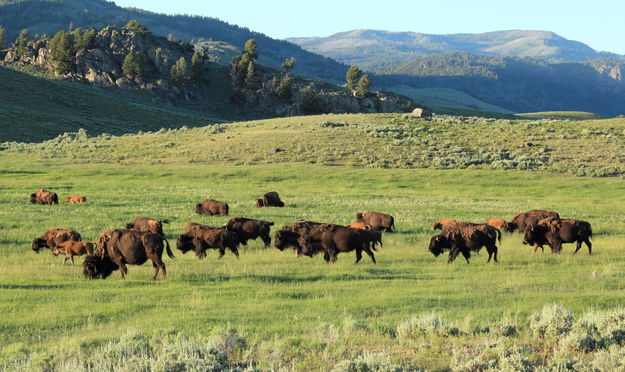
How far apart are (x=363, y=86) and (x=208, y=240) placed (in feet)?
440

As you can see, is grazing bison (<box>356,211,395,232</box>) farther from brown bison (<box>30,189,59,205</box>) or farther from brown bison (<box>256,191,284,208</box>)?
brown bison (<box>30,189,59,205</box>)

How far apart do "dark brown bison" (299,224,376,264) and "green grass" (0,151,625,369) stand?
43 centimetres

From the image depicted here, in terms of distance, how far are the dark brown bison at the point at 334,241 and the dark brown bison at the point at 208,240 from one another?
2.20 metres

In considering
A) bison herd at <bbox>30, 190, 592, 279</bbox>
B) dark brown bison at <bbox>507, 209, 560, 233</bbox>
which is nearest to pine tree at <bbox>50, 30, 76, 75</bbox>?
bison herd at <bbox>30, 190, 592, 279</bbox>

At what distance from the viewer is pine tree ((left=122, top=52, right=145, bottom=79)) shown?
14481 centimetres

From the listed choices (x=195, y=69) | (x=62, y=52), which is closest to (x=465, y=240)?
(x=62, y=52)

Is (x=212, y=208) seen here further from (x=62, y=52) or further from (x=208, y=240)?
(x=62, y=52)

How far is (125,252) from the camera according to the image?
14758 millimetres

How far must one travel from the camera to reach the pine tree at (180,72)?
14988cm

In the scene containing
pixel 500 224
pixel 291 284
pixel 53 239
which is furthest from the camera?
pixel 500 224

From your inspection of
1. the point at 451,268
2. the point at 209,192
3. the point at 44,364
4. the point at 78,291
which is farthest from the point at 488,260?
the point at 209,192

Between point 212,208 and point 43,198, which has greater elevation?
point 212,208

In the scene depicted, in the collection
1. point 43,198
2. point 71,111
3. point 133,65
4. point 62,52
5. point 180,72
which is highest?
point 62,52

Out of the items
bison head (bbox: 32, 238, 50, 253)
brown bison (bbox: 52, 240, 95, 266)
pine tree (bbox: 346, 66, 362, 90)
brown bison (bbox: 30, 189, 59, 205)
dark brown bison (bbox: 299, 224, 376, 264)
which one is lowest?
brown bison (bbox: 30, 189, 59, 205)
